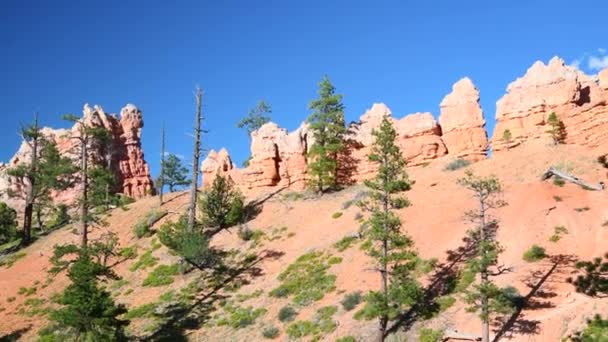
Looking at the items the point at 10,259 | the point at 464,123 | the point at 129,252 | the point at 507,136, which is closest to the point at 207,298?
the point at 129,252

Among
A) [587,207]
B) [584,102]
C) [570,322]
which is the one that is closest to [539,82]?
[584,102]

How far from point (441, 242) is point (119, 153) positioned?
7065 cm

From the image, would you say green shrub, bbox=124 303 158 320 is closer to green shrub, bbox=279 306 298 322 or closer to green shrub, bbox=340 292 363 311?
green shrub, bbox=279 306 298 322

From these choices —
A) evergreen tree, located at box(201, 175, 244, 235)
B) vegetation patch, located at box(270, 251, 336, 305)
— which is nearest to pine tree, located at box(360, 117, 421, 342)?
vegetation patch, located at box(270, 251, 336, 305)

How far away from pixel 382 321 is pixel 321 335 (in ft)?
16.0

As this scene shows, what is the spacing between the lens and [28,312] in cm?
4228

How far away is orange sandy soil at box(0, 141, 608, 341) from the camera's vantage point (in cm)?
2986

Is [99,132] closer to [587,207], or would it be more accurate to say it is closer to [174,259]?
[174,259]

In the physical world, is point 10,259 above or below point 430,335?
above

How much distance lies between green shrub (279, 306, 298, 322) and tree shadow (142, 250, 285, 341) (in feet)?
18.8

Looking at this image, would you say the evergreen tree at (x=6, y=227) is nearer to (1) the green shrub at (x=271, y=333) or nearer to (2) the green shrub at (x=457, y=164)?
(1) the green shrub at (x=271, y=333)

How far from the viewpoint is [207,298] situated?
4075cm

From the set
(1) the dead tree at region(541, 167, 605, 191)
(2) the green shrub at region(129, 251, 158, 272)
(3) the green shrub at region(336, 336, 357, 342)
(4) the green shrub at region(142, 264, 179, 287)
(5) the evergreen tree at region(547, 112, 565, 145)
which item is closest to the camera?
(3) the green shrub at region(336, 336, 357, 342)

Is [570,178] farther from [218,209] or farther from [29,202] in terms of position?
[29,202]
